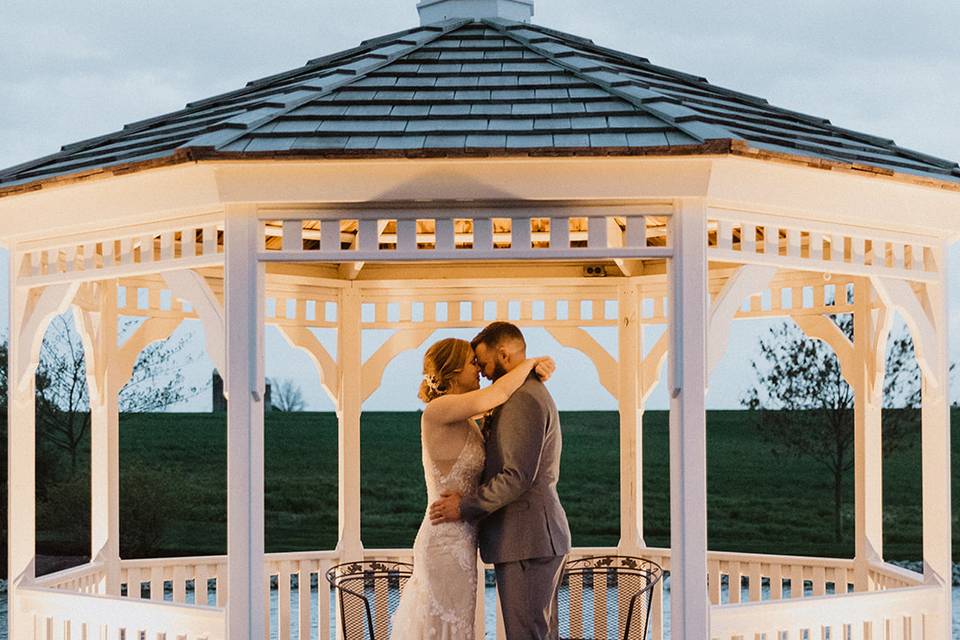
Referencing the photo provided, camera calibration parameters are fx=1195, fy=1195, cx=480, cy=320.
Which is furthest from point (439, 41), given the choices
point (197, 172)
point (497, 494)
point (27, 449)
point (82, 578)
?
point (82, 578)

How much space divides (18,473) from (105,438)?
1212mm

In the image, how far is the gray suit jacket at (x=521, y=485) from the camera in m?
6.36

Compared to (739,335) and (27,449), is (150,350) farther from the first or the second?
(27,449)

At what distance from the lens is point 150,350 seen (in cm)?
2548

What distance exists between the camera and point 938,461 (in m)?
7.80

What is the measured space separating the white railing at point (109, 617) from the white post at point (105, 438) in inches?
58.0

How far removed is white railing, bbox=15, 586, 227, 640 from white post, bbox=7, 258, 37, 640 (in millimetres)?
84

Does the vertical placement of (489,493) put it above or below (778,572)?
above

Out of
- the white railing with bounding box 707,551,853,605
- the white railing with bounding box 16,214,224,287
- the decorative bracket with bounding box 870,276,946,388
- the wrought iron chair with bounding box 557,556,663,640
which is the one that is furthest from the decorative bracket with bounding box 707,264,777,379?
the white railing with bounding box 707,551,853,605

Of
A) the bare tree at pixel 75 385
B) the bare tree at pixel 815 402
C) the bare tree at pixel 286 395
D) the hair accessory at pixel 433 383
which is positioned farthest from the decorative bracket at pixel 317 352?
the bare tree at pixel 286 395

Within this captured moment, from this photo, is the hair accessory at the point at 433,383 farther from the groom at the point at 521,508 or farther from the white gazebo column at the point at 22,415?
the white gazebo column at the point at 22,415

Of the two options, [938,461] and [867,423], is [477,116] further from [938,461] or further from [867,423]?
[867,423]

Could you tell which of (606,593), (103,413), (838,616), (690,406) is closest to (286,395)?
(103,413)

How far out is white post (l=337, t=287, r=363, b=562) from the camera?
10141 mm
